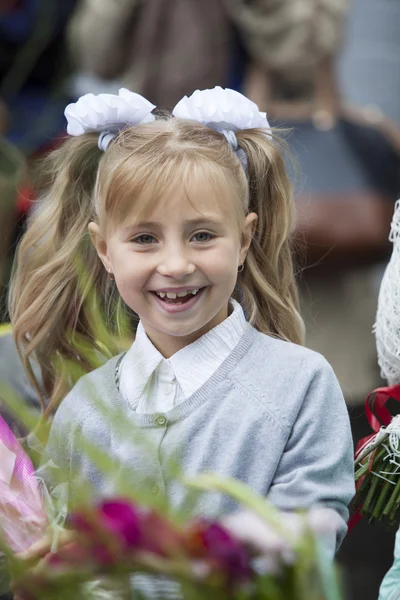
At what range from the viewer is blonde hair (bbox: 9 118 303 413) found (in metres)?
1.65

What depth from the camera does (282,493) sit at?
58.8 inches

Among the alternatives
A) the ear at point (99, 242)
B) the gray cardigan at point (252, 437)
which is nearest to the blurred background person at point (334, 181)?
the ear at point (99, 242)

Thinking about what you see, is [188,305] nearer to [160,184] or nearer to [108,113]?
[160,184]

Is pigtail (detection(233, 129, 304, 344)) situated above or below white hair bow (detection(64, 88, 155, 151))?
below

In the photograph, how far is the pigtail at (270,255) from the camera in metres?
1.74

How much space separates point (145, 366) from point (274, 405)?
20cm

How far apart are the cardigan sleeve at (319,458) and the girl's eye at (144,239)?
0.28 metres

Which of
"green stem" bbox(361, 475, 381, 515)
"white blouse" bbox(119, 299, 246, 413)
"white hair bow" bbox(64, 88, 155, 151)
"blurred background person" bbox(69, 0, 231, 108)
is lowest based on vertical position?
"green stem" bbox(361, 475, 381, 515)

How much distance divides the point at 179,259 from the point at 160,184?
0.10 metres

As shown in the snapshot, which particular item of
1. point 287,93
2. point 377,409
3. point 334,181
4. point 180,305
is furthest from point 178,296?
point 287,93

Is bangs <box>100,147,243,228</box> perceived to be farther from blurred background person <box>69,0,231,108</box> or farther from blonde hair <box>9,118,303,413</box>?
blurred background person <box>69,0,231,108</box>

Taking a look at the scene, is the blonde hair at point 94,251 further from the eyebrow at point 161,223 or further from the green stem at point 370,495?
the green stem at point 370,495

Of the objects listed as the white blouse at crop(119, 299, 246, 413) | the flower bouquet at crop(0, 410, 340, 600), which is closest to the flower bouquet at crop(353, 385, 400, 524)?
the white blouse at crop(119, 299, 246, 413)

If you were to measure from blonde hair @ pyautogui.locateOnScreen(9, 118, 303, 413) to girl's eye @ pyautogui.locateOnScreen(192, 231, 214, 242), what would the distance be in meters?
0.08
